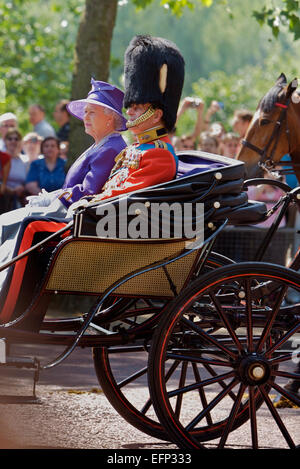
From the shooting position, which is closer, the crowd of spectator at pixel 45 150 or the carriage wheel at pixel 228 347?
the carriage wheel at pixel 228 347

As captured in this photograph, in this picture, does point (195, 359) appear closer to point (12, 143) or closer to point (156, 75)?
point (156, 75)

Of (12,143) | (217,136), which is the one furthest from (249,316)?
(12,143)

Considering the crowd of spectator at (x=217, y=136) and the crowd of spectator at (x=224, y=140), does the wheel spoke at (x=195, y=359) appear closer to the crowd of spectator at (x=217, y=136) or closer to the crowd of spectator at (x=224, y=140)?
the crowd of spectator at (x=224, y=140)

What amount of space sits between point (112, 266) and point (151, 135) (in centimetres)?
70

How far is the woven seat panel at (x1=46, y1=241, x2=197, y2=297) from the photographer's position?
4.11m

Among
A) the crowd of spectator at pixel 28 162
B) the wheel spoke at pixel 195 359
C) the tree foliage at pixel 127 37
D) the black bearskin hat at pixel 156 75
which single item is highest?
the tree foliage at pixel 127 37

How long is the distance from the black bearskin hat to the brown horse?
7.51 feet

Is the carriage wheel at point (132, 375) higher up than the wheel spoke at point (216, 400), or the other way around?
the carriage wheel at point (132, 375)

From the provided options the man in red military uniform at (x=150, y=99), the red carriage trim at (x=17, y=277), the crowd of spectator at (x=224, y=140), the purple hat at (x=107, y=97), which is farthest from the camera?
the crowd of spectator at (x=224, y=140)

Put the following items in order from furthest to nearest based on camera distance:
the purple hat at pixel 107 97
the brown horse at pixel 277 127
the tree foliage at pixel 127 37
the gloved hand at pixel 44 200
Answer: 1. the tree foliage at pixel 127 37
2. the brown horse at pixel 277 127
3. the purple hat at pixel 107 97
4. the gloved hand at pixel 44 200

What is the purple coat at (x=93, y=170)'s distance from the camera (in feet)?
15.4

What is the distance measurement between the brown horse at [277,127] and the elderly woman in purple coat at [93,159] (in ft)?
6.50

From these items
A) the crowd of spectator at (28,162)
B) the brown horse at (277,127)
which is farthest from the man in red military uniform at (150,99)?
the crowd of spectator at (28,162)

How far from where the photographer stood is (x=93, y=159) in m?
4.81
